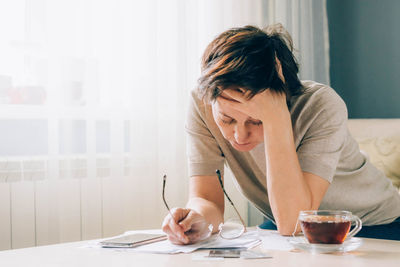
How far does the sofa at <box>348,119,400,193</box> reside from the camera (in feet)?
7.36

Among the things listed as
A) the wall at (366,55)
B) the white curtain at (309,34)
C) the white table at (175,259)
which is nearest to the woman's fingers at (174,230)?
the white table at (175,259)

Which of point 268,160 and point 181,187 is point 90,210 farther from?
point 268,160

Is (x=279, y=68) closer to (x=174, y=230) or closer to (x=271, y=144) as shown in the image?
(x=271, y=144)

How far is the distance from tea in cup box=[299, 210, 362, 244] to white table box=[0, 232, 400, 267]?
4cm

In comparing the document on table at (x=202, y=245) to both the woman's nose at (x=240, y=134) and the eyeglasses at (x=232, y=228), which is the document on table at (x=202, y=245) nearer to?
the eyeglasses at (x=232, y=228)

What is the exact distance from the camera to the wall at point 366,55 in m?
2.97

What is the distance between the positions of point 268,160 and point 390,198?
1.50 ft

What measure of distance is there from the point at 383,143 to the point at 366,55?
3.30 feet

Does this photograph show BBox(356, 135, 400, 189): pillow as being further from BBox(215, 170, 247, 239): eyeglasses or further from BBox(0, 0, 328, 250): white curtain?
BBox(215, 170, 247, 239): eyeglasses

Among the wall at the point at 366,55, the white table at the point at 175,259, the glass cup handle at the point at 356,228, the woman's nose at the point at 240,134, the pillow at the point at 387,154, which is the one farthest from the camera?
the wall at the point at 366,55

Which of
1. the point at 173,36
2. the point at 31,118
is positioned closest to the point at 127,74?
the point at 173,36

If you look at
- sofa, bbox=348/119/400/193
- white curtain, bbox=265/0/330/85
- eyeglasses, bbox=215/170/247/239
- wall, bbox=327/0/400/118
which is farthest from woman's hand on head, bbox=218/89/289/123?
wall, bbox=327/0/400/118

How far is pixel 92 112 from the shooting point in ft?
7.15

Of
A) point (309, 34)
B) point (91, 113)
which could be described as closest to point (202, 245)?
point (91, 113)
